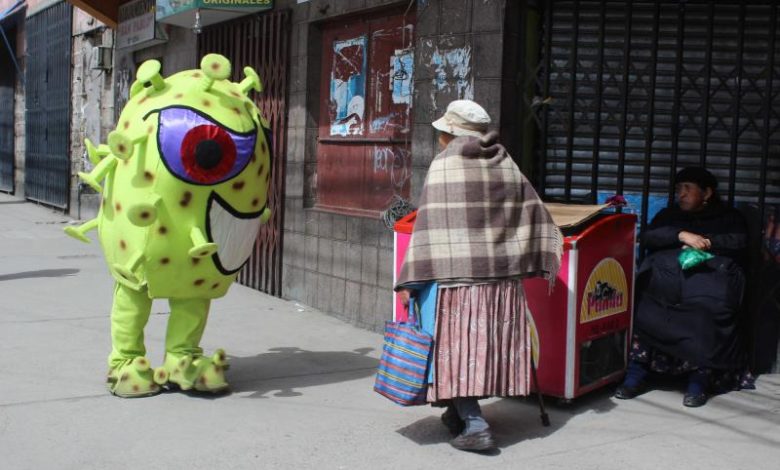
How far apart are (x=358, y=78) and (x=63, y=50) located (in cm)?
1055

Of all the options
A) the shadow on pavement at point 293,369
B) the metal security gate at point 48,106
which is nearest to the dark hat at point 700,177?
the shadow on pavement at point 293,369

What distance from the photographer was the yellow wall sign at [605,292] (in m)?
5.24

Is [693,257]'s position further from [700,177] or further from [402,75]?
[402,75]

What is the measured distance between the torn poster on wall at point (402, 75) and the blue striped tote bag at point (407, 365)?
311cm

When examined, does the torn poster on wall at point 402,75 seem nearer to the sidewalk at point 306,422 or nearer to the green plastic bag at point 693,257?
the sidewalk at point 306,422

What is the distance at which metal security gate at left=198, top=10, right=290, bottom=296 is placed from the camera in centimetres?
883

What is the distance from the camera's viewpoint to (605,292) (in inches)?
212

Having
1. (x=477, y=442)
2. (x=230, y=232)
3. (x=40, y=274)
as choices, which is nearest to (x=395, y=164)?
(x=230, y=232)

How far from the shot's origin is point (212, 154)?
494 centimetres

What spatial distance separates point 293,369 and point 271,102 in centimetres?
352

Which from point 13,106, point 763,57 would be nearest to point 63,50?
point 13,106

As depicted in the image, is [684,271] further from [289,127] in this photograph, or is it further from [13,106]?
[13,106]

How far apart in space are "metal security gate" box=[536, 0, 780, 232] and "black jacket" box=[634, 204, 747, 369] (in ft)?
1.58

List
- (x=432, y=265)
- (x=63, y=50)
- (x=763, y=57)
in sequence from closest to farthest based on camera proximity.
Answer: (x=432, y=265)
(x=763, y=57)
(x=63, y=50)
